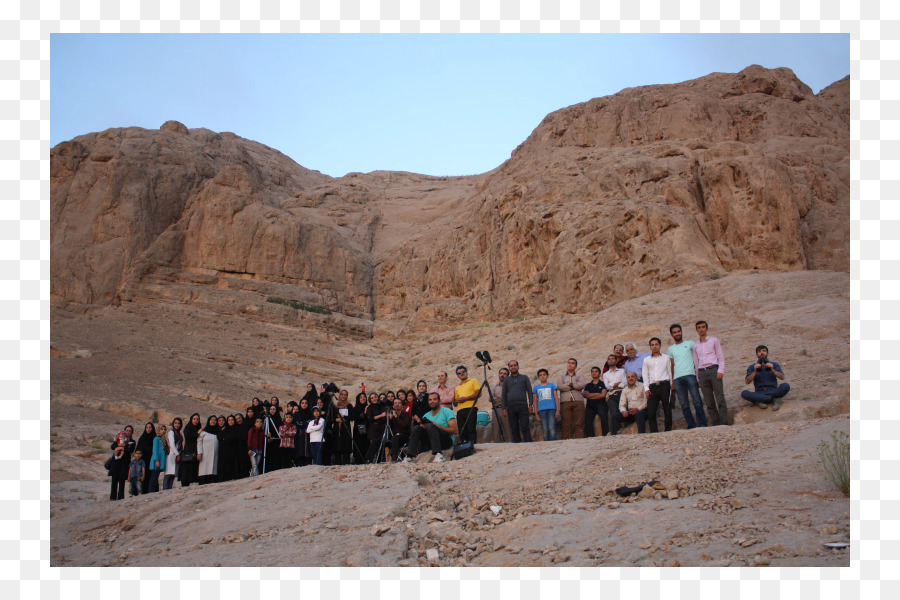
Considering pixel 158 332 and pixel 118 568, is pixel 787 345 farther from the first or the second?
pixel 158 332

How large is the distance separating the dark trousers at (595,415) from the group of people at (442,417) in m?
0.02

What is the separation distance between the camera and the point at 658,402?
10969mm

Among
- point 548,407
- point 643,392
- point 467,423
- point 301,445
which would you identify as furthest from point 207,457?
point 643,392

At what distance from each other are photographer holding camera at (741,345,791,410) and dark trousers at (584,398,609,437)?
2178 mm

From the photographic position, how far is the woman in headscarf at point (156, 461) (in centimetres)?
1264

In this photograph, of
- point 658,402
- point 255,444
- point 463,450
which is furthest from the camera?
point 255,444

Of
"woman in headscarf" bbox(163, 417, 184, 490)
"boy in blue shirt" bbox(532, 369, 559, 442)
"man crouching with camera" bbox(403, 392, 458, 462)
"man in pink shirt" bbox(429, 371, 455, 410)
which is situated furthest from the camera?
"woman in headscarf" bbox(163, 417, 184, 490)

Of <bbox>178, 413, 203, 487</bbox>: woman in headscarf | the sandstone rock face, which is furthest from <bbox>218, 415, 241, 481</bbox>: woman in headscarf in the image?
the sandstone rock face

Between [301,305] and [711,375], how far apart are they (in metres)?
33.0

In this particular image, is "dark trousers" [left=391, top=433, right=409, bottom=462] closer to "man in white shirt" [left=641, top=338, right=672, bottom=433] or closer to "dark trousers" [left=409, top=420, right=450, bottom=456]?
"dark trousers" [left=409, top=420, right=450, bottom=456]

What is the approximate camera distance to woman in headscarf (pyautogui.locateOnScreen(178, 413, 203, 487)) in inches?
493

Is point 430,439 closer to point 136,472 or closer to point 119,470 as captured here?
point 136,472

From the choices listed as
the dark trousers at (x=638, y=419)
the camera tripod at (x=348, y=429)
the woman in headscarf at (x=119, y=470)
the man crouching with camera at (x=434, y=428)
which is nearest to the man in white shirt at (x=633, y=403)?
the dark trousers at (x=638, y=419)

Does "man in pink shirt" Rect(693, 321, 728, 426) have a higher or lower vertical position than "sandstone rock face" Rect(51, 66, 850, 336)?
lower
